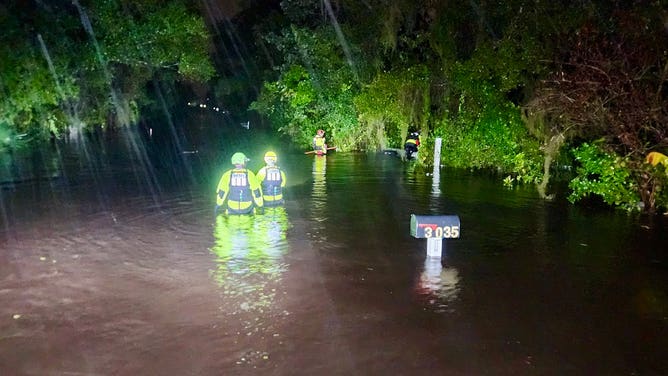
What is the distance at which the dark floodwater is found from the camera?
5.79 metres

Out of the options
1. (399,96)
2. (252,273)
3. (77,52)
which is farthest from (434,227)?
(77,52)

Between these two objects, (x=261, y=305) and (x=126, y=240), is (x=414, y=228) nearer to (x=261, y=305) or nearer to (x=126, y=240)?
(x=261, y=305)

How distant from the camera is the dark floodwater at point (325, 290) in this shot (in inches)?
228

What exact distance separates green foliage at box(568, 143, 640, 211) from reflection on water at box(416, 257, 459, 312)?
6.40 metres

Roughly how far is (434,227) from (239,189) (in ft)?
14.8

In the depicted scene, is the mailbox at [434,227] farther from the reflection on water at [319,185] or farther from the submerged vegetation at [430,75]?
the submerged vegetation at [430,75]

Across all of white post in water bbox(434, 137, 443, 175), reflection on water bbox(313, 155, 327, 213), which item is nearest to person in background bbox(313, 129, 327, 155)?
reflection on water bbox(313, 155, 327, 213)

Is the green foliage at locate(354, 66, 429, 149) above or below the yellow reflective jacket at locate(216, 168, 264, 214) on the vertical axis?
above

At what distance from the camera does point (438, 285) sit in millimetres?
8047

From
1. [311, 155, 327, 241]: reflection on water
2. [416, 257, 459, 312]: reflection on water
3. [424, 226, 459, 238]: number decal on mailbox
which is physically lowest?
[416, 257, 459, 312]: reflection on water

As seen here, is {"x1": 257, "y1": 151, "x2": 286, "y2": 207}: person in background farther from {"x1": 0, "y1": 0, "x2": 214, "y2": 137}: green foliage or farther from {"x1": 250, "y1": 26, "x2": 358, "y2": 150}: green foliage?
{"x1": 0, "y1": 0, "x2": 214, "y2": 137}: green foliage

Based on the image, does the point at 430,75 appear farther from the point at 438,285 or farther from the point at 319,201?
the point at 438,285

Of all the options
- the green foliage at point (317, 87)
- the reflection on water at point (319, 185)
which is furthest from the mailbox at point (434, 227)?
the green foliage at point (317, 87)

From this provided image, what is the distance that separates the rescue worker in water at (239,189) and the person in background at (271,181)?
2.52 feet
